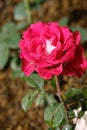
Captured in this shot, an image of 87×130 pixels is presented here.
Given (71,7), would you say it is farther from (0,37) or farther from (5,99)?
(5,99)

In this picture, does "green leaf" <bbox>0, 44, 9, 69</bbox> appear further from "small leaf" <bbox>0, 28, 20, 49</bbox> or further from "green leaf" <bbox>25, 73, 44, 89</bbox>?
"green leaf" <bbox>25, 73, 44, 89</bbox>

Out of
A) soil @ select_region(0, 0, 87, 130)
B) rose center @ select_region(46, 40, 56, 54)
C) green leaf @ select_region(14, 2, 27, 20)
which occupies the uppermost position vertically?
rose center @ select_region(46, 40, 56, 54)

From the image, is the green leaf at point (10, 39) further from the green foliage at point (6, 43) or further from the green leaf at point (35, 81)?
the green leaf at point (35, 81)

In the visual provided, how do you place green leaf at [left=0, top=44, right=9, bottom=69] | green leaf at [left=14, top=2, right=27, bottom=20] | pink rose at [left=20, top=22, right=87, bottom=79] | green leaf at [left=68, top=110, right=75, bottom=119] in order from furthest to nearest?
green leaf at [left=14, top=2, right=27, bottom=20] → green leaf at [left=0, top=44, right=9, bottom=69] → green leaf at [left=68, top=110, right=75, bottom=119] → pink rose at [left=20, top=22, right=87, bottom=79]

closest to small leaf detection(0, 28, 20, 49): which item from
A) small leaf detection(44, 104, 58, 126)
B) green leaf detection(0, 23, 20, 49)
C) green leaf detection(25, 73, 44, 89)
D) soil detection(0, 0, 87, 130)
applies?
green leaf detection(0, 23, 20, 49)

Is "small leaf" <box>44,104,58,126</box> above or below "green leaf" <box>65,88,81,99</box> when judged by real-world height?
below

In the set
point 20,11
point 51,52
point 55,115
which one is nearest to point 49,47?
point 51,52

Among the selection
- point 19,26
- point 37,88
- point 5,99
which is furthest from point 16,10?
point 37,88
